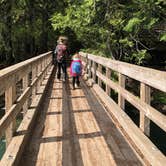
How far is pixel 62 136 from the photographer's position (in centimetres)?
604

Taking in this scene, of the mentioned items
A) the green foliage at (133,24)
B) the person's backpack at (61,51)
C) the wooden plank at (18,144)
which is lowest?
the wooden plank at (18,144)

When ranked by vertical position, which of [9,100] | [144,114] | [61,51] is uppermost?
[61,51]

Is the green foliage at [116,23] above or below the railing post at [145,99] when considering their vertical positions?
above

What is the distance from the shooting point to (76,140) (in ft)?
19.1

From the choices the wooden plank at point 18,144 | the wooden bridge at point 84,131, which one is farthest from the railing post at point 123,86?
the wooden plank at point 18,144

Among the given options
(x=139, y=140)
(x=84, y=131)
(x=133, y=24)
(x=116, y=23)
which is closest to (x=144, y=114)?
(x=139, y=140)

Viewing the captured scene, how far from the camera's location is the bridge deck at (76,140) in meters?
4.87

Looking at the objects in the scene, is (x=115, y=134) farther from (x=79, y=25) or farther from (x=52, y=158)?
(x=79, y=25)

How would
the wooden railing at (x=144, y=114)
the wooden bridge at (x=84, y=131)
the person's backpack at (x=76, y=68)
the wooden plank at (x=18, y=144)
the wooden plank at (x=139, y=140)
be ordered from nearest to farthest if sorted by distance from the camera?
the wooden railing at (x=144, y=114)
the wooden plank at (x=139, y=140)
the wooden plank at (x=18, y=144)
the wooden bridge at (x=84, y=131)
the person's backpack at (x=76, y=68)

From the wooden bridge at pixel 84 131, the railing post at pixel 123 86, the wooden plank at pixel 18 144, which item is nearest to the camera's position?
the wooden plank at pixel 18 144

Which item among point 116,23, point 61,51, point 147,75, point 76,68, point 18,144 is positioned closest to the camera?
point 147,75

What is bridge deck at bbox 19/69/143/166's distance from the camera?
16.0ft

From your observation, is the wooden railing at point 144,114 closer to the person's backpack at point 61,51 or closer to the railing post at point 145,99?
the railing post at point 145,99

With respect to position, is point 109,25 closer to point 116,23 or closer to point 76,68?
point 116,23
